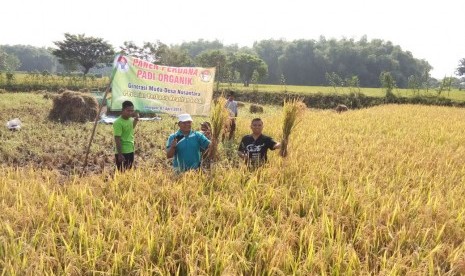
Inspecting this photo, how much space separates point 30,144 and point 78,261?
776 centimetres

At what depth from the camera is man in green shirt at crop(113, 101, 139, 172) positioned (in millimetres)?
5586

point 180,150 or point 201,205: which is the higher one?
point 180,150

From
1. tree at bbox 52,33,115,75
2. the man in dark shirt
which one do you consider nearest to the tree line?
tree at bbox 52,33,115,75

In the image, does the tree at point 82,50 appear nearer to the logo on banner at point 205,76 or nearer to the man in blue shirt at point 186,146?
A: the logo on banner at point 205,76

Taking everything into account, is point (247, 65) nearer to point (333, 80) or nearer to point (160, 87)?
point (333, 80)

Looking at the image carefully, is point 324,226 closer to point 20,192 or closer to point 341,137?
point 20,192

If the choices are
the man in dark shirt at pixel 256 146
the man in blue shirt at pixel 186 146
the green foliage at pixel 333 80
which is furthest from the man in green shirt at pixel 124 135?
the green foliage at pixel 333 80

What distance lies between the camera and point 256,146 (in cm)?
509

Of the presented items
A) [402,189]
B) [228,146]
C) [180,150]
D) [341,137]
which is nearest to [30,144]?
[228,146]

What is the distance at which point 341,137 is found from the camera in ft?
30.8

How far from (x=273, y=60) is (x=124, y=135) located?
105 m

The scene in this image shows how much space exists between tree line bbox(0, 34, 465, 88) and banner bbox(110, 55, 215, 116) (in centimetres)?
3452

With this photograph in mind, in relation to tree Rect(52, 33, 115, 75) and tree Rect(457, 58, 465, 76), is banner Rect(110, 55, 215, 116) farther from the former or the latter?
tree Rect(457, 58, 465, 76)

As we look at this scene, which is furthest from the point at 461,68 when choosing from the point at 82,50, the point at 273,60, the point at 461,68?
the point at 82,50
